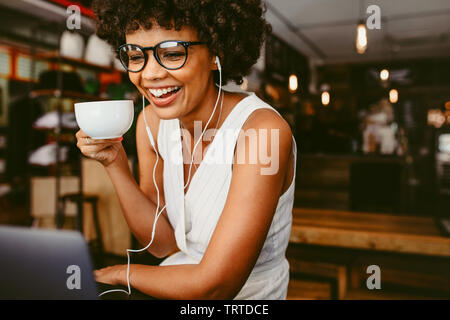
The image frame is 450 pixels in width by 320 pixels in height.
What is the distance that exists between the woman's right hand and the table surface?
108 centimetres

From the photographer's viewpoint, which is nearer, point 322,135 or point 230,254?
point 230,254

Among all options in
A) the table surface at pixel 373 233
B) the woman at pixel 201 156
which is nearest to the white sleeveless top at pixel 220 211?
the woman at pixel 201 156

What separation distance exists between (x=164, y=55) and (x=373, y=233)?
1.25 metres

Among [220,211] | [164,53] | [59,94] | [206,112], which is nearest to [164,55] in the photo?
[164,53]

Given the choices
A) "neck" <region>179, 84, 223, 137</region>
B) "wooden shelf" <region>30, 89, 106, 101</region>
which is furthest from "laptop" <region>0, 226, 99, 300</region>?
"wooden shelf" <region>30, 89, 106, 101</region>

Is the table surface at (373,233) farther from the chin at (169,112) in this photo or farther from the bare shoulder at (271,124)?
the chin at (169,112)

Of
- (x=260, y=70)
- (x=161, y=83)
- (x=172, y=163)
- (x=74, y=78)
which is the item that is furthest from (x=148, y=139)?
(x=260, y=70)

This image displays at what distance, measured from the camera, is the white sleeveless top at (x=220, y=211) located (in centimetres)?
100

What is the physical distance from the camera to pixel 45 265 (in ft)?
1.83

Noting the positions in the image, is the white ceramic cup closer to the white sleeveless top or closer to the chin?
the chin

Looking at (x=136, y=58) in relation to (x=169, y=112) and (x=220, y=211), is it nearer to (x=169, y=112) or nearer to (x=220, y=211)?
(x=169, y=112)

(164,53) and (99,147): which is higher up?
(164,53)

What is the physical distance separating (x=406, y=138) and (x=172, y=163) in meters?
7.28

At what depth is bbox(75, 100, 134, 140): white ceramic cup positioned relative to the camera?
2.72 ft
